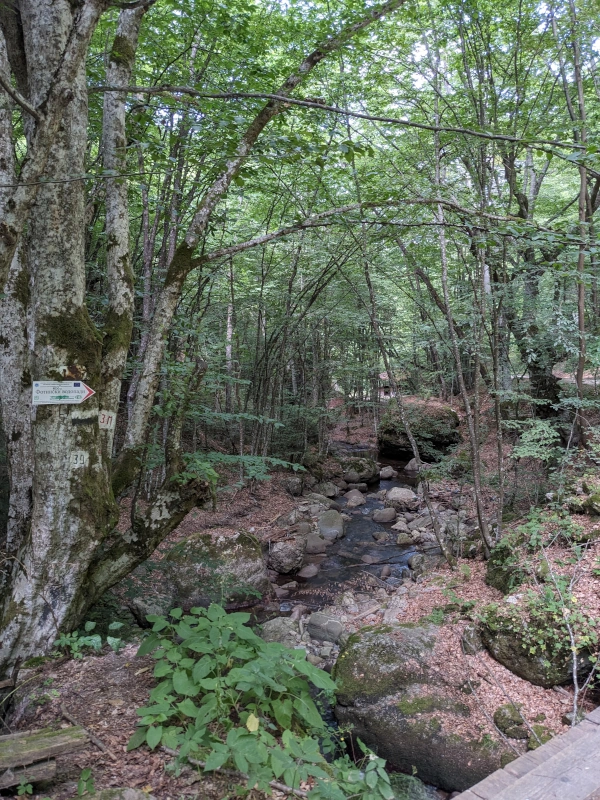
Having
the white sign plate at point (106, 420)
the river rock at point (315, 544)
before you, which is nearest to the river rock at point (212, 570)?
the river rock at point (315, 544)

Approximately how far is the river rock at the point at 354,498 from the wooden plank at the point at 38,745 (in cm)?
952

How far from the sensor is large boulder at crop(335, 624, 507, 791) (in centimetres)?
383

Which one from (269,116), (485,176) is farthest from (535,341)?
(269,116)

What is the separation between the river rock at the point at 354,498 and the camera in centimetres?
1168

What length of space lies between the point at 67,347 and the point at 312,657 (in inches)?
175

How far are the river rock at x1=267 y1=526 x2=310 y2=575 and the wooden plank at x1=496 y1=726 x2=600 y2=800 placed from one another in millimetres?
5982

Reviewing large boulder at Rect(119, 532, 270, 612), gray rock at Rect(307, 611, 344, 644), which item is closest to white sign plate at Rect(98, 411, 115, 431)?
large boulder at Rect(119, 532, 270, 612)

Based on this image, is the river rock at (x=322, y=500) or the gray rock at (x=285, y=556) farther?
the river rock at (x=322, y=500)

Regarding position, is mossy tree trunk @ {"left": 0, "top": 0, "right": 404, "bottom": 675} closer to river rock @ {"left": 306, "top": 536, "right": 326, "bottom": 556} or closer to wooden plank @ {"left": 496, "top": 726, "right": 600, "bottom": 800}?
wooden plank @ {"left": 496, "top": 726, "right": 600, "bottom": 800}

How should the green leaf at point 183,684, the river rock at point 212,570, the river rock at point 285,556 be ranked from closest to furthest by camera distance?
the green leaf at point 183,684 → the river rock at point 212,570 → the river rock at point 285,556

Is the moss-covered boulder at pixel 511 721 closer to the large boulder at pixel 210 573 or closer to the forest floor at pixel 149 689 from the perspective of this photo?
the forest floor at pixel 149 689

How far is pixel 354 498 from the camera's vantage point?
468 inches

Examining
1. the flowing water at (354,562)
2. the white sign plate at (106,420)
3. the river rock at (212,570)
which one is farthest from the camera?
the flowing water at (354,562)

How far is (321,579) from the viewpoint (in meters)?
7.86
